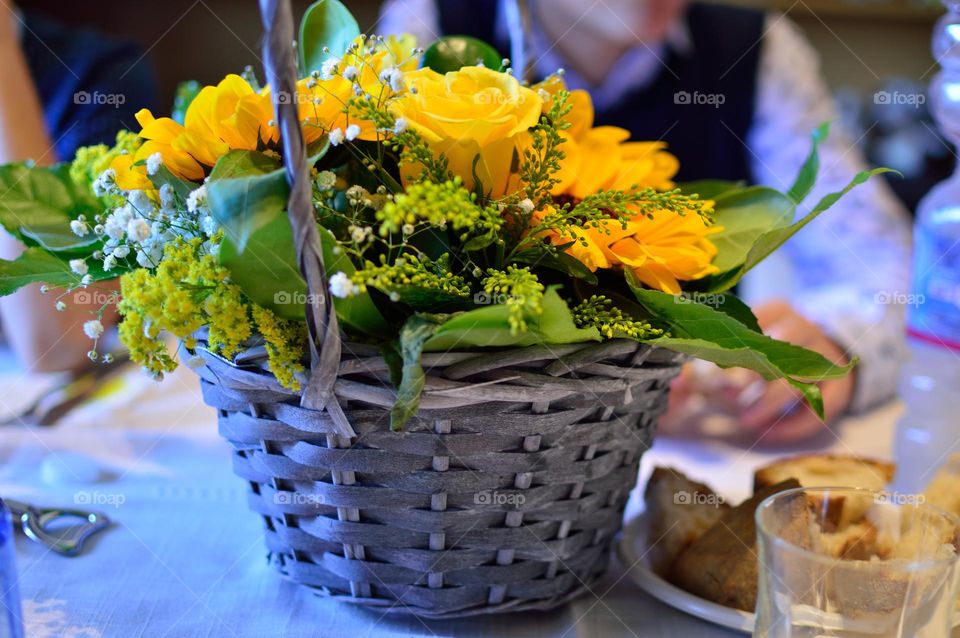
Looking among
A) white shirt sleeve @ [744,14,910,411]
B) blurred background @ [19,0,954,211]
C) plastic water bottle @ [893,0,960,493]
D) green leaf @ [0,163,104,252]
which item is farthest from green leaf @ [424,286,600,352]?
blurred background @ [19,0,954,211]

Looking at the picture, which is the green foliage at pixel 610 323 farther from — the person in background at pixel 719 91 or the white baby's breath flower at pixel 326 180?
the person in background at pixel 719 91

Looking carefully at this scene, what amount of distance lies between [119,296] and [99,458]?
0.88 ft

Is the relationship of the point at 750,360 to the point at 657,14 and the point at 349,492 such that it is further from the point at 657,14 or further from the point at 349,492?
the point at 657,14

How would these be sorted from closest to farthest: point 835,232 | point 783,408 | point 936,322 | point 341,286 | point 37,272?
1. point 341,286
2. point 37,272
3. point 936,322
4. point 783,408
5. point 835,232

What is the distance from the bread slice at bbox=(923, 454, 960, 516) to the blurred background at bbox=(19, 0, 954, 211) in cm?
190

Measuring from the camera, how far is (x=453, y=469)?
37 centimetres

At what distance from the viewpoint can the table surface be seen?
41 centimetres

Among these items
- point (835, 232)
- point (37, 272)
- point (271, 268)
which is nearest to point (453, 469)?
point (271, 268)

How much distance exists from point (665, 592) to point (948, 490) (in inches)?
6.9

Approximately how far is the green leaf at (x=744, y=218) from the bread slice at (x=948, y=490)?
174 mm

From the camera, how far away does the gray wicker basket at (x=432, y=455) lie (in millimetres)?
334

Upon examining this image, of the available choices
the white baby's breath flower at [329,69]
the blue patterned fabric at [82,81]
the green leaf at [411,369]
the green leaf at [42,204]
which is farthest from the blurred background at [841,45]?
the green leaf at [411,369]

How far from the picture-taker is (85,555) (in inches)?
18.4

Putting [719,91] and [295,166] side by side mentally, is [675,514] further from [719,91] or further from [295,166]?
[719,91]
